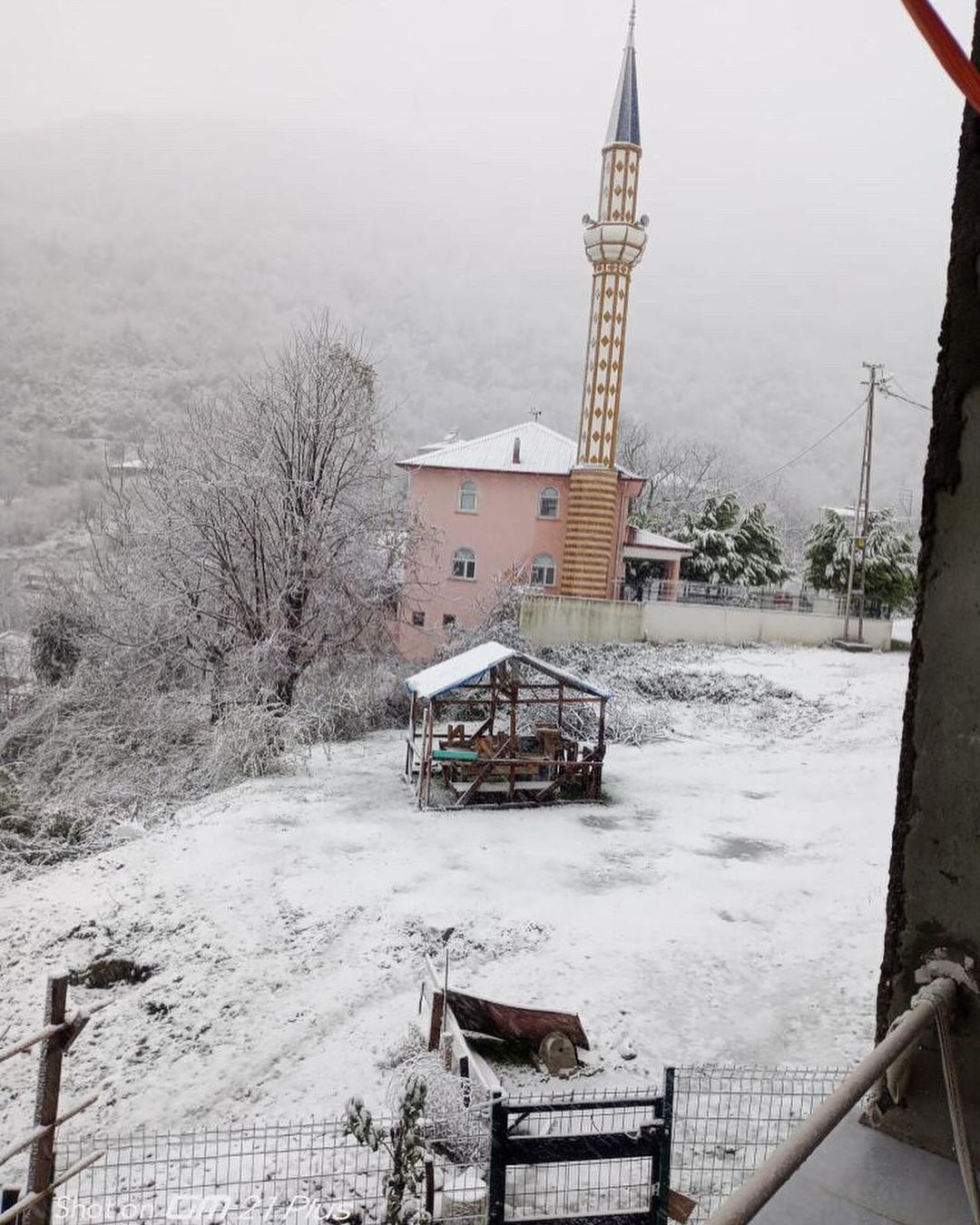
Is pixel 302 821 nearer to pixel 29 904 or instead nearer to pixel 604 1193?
pixel 29 904

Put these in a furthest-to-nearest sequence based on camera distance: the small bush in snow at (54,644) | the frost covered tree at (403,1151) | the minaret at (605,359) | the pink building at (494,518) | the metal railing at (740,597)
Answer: the metal railing at (740,597) < the pink building at (494,518) < the minaret at (605,359) < the small bush in snow at (54,644) < the frost covered tree at (403,1151)

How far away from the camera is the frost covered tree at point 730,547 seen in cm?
4009

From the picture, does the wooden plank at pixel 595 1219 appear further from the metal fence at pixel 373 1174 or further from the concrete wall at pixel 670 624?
the concrete wall at pixel 670 624

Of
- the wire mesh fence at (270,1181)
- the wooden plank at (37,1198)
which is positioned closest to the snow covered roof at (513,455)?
the wire mesh fence at (270,1181)

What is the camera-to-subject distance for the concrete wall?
30141mm

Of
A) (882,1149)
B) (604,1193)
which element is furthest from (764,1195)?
(604,1193)

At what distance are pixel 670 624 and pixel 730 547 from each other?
1077 centimetres

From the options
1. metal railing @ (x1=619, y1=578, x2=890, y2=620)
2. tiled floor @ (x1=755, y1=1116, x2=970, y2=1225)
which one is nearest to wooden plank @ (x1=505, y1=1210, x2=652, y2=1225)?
tiled floor @ (x1=755, y1=1116, x2=970, y2=1225)

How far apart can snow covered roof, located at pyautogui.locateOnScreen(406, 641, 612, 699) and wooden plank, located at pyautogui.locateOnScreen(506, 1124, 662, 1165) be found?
9.89 meters

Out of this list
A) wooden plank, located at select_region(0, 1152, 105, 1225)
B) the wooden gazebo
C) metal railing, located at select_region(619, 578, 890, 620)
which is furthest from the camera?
metal railing, located at select_region(619, 578, 890, 620)

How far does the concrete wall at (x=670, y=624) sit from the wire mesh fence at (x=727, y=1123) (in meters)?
22.5

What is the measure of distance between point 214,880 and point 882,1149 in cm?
1101

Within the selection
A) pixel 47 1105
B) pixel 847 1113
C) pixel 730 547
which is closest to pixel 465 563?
pixel 730 547

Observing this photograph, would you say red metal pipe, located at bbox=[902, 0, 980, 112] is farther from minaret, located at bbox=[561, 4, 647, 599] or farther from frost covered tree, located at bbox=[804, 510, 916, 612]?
frost covered tree, located at bbox=[804, 510, 916, 612]
